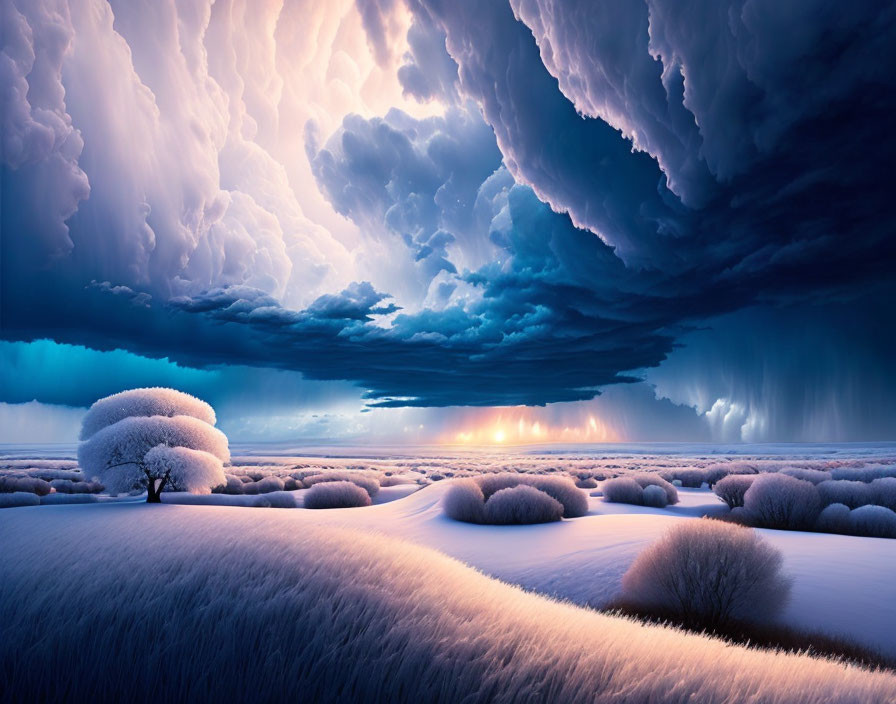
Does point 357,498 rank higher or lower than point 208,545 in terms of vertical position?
lower

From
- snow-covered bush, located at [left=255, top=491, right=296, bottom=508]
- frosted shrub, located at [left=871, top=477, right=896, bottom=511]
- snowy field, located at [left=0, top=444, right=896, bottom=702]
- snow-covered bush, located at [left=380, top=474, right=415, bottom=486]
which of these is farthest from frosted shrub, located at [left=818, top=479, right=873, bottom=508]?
snow-covered bush, located at [left=380, top=474, right=415, bottom=486]

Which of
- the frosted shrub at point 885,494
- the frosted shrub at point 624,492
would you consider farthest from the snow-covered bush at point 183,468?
the frosted shrub at point 885,494

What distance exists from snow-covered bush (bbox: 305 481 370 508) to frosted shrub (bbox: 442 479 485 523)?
5890 mm

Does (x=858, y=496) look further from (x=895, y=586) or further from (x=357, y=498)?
(x=357, y=498)

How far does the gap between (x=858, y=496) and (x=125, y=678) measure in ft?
49.5

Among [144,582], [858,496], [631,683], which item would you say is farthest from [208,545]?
[858,496]

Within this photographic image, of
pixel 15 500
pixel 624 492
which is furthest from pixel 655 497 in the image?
pixel 15 500

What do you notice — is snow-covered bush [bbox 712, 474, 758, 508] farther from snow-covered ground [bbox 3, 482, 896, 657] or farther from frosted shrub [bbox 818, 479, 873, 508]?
snow-covered ground [bbox 3, 482, 896, 657]

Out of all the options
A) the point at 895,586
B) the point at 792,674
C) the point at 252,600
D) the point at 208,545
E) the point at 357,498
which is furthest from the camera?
the point at 357,498

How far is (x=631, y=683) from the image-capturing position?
1705mm

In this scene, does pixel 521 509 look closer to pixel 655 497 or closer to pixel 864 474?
pixel 655 497

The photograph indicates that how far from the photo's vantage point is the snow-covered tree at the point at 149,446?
27.4 ft

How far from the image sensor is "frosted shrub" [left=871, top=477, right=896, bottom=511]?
36.1 ft

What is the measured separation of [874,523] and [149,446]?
556 inches
